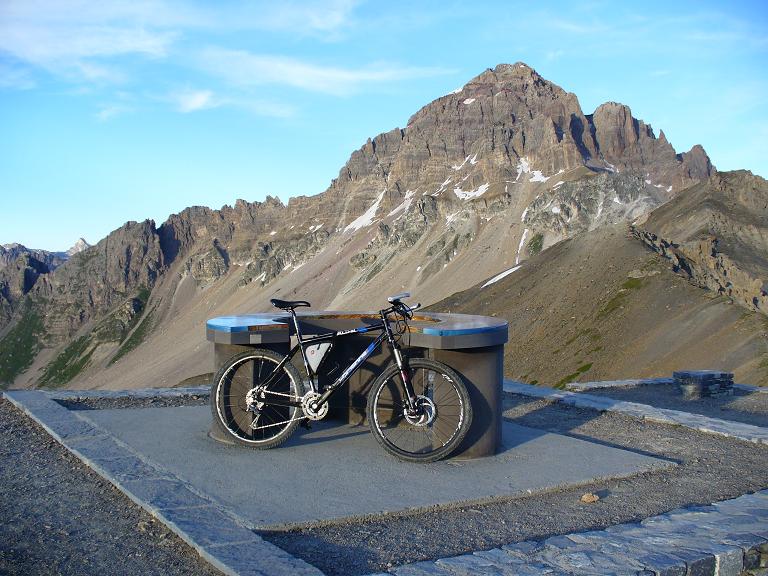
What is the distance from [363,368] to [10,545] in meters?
5.23

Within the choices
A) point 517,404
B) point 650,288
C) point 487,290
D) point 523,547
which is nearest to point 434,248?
point 487,290

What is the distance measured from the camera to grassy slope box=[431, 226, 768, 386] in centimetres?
3559

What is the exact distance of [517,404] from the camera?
13.2 m

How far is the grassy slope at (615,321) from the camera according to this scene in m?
35.6

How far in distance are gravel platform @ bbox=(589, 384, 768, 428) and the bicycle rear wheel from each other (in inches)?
351

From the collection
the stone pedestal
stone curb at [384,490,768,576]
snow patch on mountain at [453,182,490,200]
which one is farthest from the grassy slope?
snow patch on mountain at [453,182,490,200]

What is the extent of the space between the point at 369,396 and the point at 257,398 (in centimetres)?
138

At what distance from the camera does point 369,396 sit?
26.9 ft

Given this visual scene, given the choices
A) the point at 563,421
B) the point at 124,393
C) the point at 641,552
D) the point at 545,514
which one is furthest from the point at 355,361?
the point at 124,393

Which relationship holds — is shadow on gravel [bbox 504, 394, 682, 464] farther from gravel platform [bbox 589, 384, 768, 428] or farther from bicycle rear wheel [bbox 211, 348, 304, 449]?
bicycle rear wheel [bbox 211, 348, 304, 449]

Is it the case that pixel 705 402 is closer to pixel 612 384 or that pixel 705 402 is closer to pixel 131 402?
pixel 612 384

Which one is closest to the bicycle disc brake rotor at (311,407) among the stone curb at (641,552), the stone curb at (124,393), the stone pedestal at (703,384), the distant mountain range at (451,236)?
the stone curb at (641,552)

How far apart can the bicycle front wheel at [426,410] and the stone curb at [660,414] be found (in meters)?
4.56

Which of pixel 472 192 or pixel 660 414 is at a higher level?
pixel 472 192
